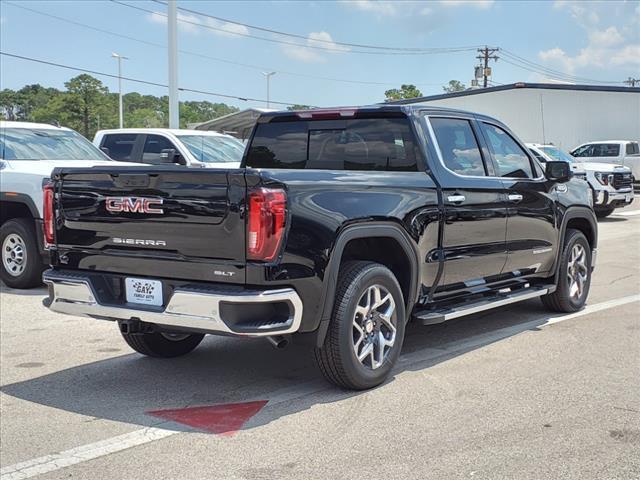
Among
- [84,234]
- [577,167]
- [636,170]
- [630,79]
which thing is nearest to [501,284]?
[84,234]

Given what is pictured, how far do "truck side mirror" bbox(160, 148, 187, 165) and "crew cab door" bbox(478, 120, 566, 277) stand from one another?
608 cm

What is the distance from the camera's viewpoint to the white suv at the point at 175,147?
1242cm

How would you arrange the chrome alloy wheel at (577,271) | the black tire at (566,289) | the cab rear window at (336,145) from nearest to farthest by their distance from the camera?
the cab rear window at (336,145) → the black tire at (566,289) → the chrome alloy wheel at (577,271)

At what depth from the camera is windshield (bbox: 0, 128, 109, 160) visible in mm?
9430

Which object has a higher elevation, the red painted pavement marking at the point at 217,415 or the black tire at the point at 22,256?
the black tire at the point at 22,256

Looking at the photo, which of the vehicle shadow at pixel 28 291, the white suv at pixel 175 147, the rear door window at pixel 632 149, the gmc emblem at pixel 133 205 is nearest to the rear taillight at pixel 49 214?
the gmc emblem at pixel 133 205

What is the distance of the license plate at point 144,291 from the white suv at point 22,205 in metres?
4.45

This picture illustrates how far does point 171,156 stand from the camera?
11.3 meters

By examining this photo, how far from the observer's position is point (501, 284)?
646 cm

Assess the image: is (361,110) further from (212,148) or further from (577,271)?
(212,148)

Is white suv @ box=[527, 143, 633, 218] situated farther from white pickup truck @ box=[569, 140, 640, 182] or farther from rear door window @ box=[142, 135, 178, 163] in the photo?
rear door window @ box=[142, 135, 178, 163]

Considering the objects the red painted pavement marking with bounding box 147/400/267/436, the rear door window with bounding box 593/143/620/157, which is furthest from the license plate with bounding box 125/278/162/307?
the rear door window with bounding box 593/143/620/157

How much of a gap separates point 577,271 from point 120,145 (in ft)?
29.1

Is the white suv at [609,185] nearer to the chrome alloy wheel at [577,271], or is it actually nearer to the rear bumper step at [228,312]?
the chrome alloy wheel at [577,271]
